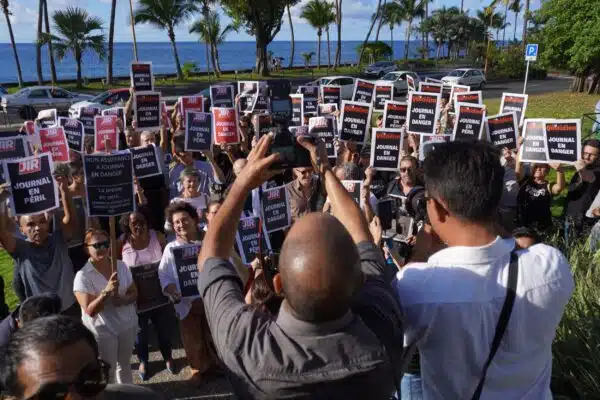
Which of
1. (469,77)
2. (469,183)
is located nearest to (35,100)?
(469,77)

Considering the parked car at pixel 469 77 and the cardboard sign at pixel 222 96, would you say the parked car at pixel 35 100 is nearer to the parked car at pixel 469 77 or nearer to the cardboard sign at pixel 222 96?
the cardboard sign at pixel 222 96

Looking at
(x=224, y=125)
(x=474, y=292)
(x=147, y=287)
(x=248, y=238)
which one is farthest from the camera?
(x=224, y=125)

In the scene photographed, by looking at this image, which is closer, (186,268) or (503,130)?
(186,268)

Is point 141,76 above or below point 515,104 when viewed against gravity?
above

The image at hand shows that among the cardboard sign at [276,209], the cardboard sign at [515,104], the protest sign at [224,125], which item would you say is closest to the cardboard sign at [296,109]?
the protest sign at [224,125]

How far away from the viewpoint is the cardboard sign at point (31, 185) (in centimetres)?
473

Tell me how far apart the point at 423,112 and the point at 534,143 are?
69.7 inches

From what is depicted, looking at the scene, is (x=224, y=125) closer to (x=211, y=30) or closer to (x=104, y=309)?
(x=104, y=309)

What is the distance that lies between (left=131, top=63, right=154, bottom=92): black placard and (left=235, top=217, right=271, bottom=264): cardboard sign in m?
4.86

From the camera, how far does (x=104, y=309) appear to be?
175 inches

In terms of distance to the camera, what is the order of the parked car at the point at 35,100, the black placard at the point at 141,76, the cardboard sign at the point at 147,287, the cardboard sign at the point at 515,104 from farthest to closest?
the parked car at the point at 35,100 < the black placard at the point at 141,76 < the cardboard sign at the point at 515,104 < the cardboard sign at the point at 147,287

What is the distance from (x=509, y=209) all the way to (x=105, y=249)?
473 cm

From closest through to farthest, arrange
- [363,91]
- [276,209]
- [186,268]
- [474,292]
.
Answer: [474,292]
[186,268]
[276,209]
[363,91]

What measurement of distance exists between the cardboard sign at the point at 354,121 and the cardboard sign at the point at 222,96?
3.27m
